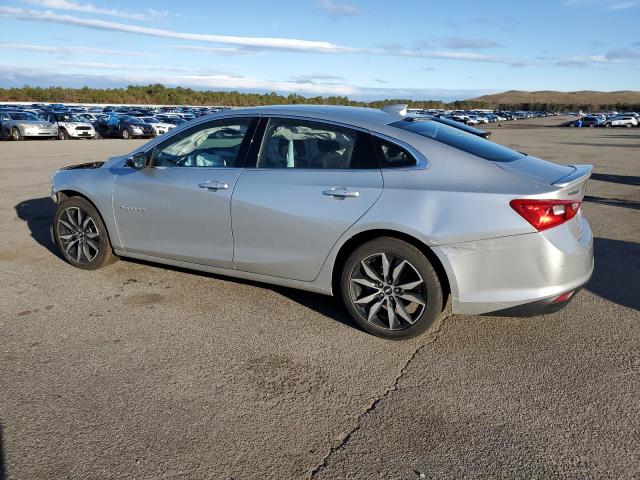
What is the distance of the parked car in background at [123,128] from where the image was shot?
31.8 meters

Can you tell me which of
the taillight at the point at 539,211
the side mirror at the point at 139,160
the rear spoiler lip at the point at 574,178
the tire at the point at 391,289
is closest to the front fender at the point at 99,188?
the side mirror at the point at 139,160

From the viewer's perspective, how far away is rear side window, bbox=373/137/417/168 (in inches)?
157

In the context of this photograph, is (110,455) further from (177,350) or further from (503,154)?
(503,154)

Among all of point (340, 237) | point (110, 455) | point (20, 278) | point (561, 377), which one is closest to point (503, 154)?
point (340, 237)

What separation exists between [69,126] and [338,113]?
2865 centimetres

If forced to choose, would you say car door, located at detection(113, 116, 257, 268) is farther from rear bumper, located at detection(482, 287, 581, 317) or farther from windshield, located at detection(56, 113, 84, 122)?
windshield, located at detection(56, 113, 84, 122)

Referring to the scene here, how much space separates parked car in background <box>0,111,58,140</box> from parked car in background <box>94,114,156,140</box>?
4.36 metres

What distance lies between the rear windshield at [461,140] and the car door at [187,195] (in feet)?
4.52

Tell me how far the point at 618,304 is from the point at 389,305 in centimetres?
225

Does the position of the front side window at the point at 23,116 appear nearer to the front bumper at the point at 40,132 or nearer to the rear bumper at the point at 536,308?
the front bumper at the point at 40,132

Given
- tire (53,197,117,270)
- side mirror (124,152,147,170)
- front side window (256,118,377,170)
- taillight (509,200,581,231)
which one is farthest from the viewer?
tire (53,197,117,270)

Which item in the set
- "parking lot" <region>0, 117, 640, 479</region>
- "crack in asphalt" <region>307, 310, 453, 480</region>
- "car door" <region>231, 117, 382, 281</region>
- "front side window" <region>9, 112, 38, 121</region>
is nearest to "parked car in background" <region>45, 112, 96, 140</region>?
"front side window" <region>9, 112, 38, 121</region>

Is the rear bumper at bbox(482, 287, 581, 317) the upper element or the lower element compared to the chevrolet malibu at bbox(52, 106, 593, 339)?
lower

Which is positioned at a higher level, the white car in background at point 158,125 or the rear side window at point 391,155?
the rear side window at point 391,155
